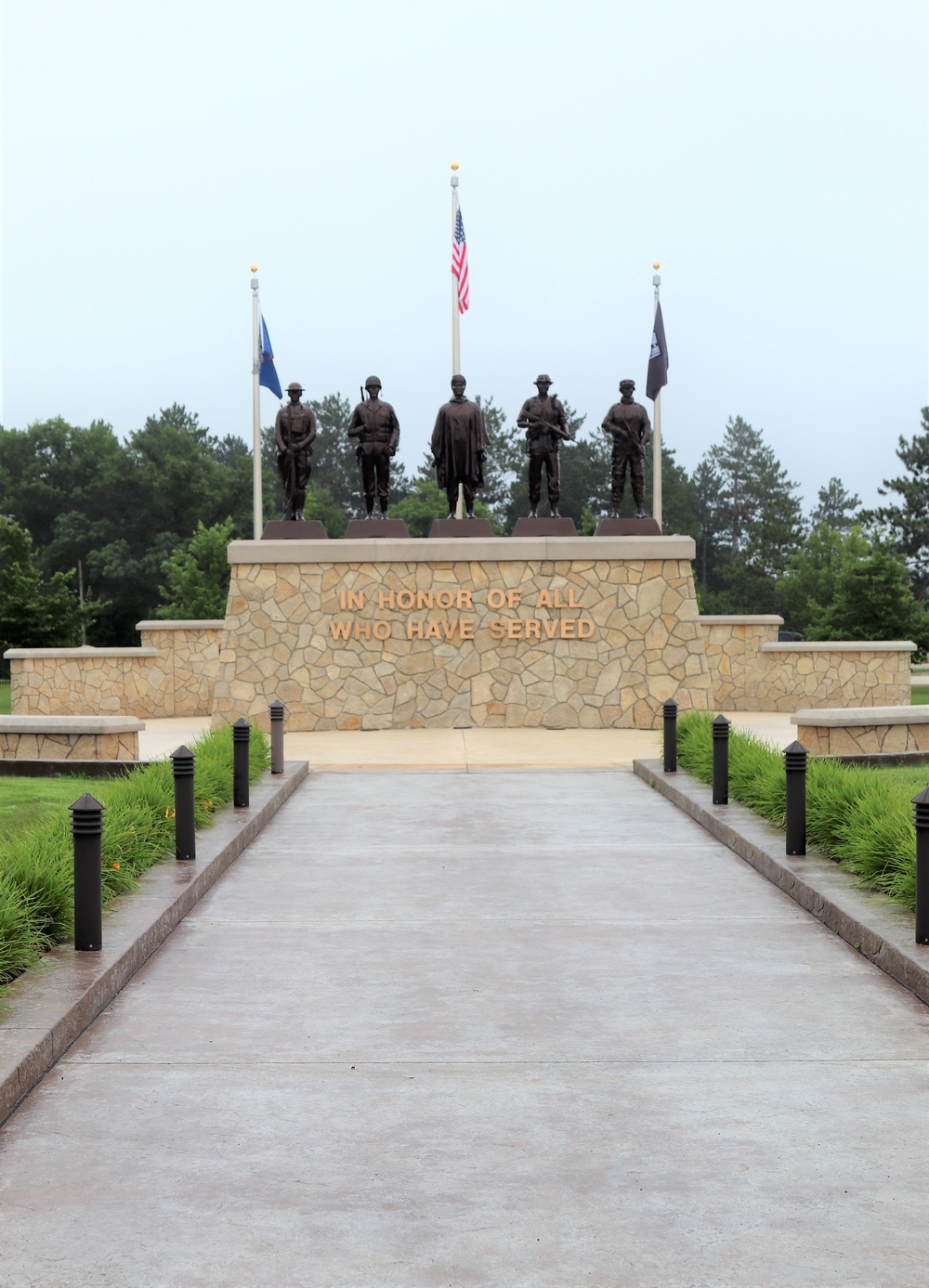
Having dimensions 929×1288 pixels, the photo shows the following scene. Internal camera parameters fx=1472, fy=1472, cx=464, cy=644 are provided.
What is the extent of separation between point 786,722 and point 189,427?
2693 inches

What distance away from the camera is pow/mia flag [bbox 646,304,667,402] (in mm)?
28703

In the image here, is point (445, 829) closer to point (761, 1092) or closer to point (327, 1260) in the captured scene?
point (761, 1092)

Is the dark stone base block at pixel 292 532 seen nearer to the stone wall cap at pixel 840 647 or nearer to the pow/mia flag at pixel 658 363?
the pow/mia flag at pixel 658 363

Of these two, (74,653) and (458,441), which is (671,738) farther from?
(74,653)

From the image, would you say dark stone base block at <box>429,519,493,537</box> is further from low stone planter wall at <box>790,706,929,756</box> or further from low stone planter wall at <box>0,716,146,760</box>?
low stone planter wall at <box>790,706,929,756</box>

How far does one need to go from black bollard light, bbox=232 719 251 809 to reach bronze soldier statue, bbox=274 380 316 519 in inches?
414

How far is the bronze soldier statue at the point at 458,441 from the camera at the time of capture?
23109mm

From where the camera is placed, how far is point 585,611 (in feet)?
75.2

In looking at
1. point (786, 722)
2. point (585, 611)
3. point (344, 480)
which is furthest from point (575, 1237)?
point (344, 480)

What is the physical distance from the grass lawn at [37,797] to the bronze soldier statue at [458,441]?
30.8 ft

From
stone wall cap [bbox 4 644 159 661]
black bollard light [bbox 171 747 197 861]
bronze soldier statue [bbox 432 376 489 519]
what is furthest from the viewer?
stone wall cap [bbox 4 644 159 661]

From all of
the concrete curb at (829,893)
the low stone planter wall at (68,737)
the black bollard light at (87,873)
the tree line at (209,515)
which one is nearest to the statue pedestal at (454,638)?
the low stone planter wall at (68,737)

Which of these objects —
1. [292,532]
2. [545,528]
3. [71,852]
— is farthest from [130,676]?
[71,852]

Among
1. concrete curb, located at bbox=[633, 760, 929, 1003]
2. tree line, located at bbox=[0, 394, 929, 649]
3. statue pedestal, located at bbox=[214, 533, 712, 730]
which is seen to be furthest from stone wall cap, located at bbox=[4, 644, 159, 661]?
tree line, located at bbox=[0, 394, 929, 649]
